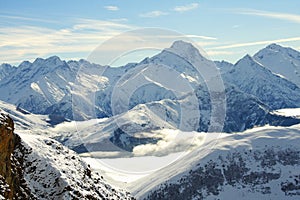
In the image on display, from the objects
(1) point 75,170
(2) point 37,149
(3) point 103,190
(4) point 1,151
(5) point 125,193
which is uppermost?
(4) point 1,151

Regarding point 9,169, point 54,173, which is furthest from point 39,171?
point 9,169

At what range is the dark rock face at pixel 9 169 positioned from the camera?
143 ft

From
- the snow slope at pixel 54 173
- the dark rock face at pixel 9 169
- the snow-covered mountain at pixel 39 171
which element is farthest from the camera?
the snow slope at pixel 54 173

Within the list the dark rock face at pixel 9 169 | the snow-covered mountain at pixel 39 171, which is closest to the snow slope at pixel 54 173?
the snow-covered mountain at pixel 39 171

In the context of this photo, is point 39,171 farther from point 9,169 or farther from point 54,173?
point 9,169

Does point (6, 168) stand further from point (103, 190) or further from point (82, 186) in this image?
point (103, 190)

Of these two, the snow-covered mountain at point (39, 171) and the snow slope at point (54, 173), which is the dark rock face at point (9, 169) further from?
the snow slope at point (54, 173)

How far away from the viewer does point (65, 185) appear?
52062mm

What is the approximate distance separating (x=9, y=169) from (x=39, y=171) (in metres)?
6.94

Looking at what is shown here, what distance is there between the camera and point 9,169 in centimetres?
4700

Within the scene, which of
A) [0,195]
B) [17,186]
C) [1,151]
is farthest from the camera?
[17,186]

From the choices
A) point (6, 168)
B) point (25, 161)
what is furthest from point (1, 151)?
point (25, 161)

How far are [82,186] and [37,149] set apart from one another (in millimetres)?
7550

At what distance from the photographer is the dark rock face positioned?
43.4 meters
